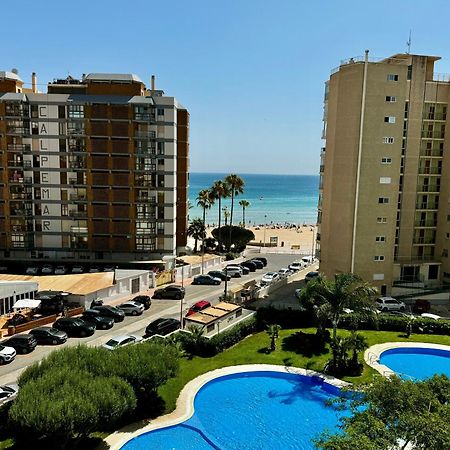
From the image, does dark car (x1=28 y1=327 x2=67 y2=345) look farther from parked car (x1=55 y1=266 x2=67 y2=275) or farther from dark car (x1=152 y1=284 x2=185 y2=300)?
parked car (x1=55 y1=266 x2=67 y2=275)

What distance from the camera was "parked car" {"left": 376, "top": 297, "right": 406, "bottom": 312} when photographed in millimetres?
47844

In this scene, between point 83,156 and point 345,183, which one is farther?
point 83,156

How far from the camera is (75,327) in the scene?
127ft

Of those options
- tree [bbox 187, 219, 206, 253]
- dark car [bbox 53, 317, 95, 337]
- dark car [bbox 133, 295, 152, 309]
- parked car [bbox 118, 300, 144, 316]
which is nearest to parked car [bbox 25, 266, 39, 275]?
dark car [bbox 133, 295, 152, 309]

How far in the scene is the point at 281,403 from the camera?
28.6 metres

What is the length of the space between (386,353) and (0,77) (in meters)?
63.6

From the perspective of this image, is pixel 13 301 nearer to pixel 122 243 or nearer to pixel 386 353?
pixel 122 243

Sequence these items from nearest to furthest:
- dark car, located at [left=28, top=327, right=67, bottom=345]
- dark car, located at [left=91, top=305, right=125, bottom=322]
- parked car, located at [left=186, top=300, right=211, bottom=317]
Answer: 1. dark car, located at [left=28, top=327, right=67, bottom=345]
2. dark car, located at [left=91, top=305, right=125, bottom=322]
3. parked car, located at [left=186, top=300, right=211, bottom=317]

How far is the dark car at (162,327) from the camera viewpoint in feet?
125

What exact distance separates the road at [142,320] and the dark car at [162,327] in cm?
144

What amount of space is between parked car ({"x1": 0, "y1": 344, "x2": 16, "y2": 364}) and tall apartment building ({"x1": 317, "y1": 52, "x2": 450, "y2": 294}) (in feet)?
121

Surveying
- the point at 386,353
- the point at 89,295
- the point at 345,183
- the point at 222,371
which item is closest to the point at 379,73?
the point at 345,183

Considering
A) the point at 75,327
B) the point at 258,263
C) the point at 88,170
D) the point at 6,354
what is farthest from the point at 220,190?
the point at 6,354

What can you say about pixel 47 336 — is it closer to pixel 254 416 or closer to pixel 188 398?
pixel 188 398
